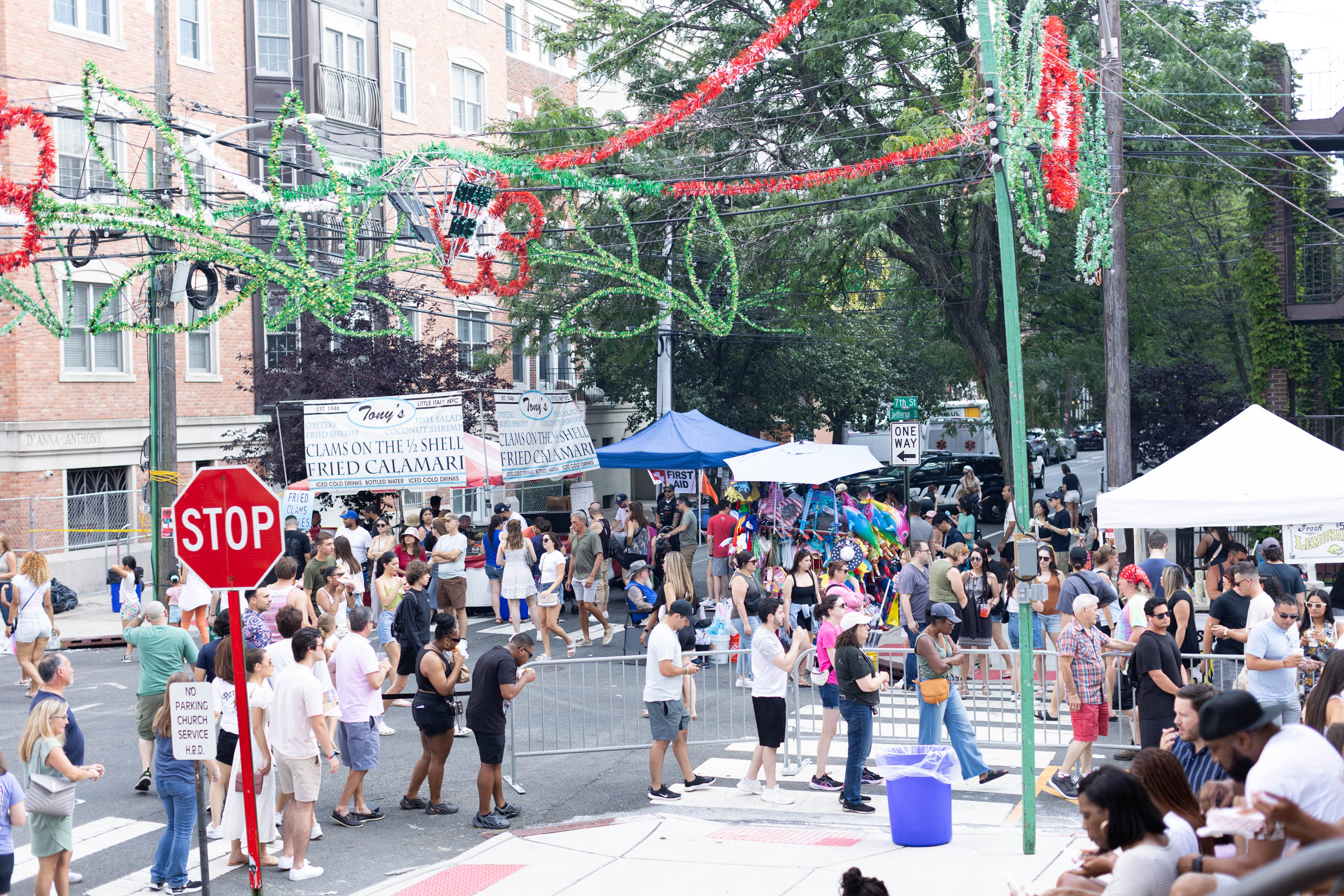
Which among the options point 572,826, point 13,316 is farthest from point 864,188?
point 13,316

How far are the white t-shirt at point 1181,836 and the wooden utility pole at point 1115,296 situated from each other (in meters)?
13.3

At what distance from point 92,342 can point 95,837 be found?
17.9 m

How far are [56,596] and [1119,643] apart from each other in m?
17.5

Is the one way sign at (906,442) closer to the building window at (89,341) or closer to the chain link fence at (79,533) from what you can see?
the chain link fence at (79,533)

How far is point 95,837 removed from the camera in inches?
→ 369

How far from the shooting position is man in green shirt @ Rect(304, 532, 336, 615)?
577 inches

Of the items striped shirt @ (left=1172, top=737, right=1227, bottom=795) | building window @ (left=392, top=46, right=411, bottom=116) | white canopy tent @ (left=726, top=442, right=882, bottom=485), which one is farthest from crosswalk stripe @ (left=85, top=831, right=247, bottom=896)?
building window @ (left=392, top=46, right=411, bottom=116)

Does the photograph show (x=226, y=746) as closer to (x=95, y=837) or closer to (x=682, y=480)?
(x=95, y=837)

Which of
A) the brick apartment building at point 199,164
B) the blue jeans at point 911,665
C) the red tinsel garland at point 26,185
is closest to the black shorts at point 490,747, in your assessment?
the blue jeans at point 911,665

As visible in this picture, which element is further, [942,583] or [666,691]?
[942,583]

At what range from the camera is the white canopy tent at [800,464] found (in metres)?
17.2

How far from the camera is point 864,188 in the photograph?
19.6 metres

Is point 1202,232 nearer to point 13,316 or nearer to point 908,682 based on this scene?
point 908,682

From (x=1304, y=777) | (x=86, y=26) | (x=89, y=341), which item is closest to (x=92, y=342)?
(x=89, y=341)
